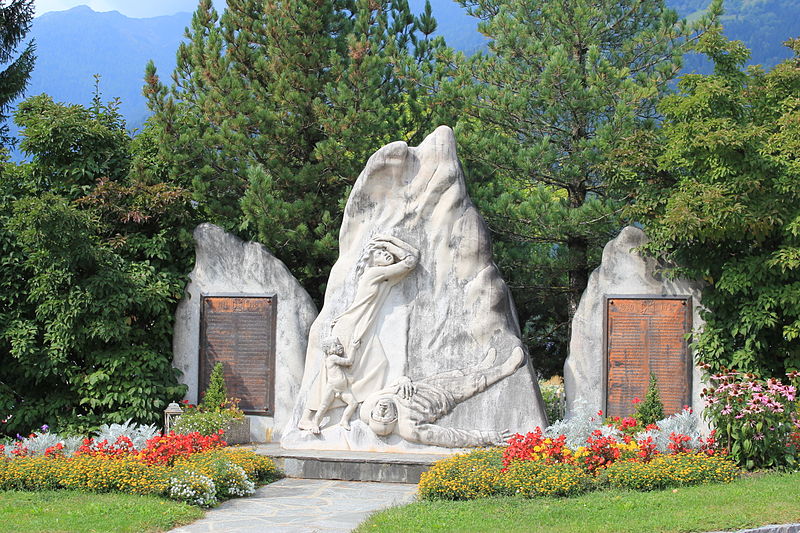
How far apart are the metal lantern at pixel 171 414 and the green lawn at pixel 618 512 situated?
4941mm

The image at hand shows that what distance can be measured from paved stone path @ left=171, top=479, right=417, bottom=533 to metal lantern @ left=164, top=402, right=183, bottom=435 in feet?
7.96

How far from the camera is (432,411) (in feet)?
37.9

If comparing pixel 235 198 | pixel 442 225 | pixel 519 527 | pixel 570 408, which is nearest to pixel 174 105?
pixel 235 198

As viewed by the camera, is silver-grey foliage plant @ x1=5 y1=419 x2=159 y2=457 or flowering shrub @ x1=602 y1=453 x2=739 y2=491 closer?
flowering shrub @ x1=602 y1=453 x2=739 y2=491

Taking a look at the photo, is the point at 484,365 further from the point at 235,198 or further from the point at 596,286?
the point at 235,198

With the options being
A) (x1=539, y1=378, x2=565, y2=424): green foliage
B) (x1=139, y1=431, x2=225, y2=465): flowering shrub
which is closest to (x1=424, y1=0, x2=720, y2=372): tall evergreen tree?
(x1=539, y1=378, x2=565, y2=424): green foliage

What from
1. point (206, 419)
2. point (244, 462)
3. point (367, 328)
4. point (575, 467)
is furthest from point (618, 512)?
point (206, 419)

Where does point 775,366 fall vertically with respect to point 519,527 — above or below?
above

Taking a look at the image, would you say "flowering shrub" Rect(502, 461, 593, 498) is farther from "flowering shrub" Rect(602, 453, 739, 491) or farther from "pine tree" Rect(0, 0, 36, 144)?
"pine tree" Rect(0, 0, 36, 144)

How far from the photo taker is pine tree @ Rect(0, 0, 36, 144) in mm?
19109

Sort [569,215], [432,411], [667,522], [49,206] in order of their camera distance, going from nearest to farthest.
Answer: [667,522], [432,411], [49,206], [569,215]

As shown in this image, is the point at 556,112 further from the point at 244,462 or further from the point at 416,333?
the point at 244,462

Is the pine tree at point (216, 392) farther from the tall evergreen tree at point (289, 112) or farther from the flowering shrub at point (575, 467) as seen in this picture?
the flowering shrub at point (575, 467)

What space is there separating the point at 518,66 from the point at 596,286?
4.70 meters
